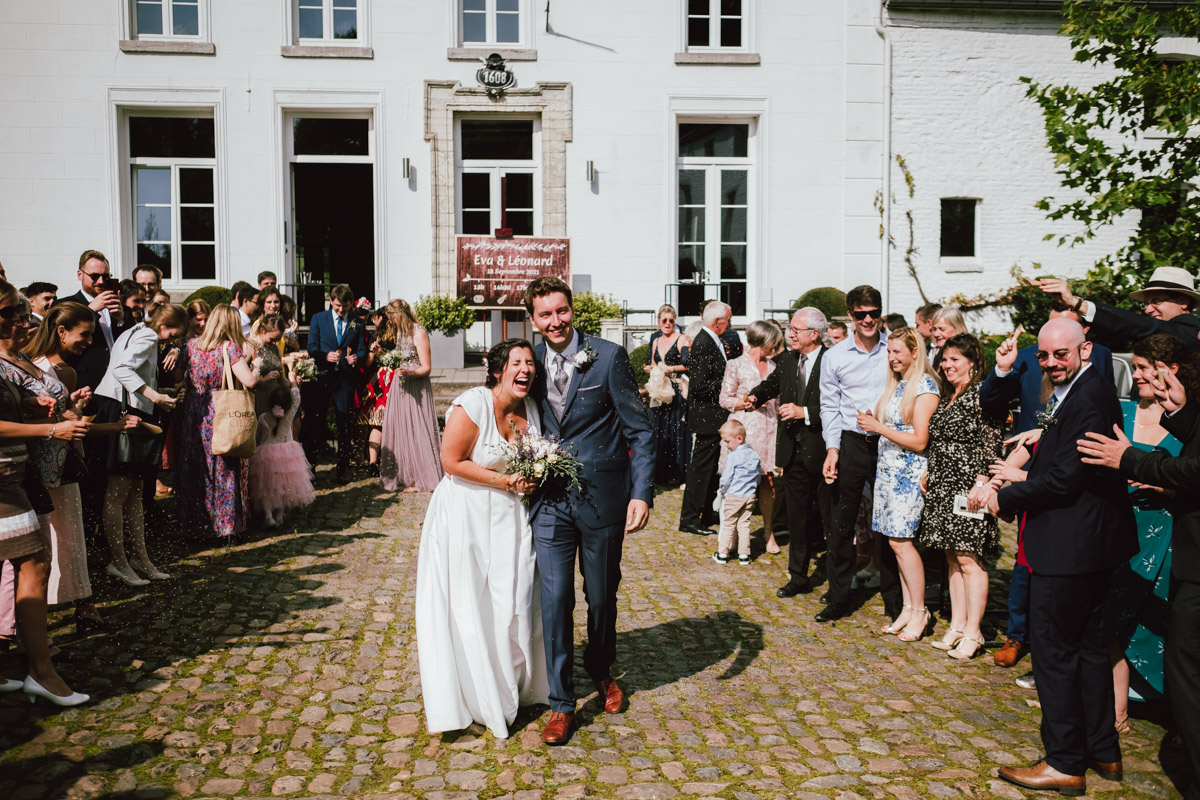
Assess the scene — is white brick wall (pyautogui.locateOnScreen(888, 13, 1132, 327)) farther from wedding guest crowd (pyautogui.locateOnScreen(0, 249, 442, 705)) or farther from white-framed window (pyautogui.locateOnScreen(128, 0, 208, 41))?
white-framed window (pyautogui.locateOnScreen(128, 0, 208, 41))

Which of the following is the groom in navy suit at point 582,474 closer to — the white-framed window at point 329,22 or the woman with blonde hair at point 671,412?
the woman with blonde hair at point 671,412

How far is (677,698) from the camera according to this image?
16.9 feet

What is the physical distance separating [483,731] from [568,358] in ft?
6.03

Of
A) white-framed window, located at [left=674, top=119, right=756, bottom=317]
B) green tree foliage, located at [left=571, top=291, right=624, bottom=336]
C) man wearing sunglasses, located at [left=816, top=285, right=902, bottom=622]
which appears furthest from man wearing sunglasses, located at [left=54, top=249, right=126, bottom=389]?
white-framed window, located at [left=674, top=119, right=756, bottom=317]

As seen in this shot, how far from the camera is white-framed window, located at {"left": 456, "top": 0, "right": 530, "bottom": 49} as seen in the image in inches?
598

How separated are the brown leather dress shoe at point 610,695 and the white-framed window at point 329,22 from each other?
1277 centimetres

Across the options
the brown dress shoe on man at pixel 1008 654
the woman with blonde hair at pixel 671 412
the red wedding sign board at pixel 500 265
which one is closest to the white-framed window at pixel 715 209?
the red wedding sign board at pixel 500 265

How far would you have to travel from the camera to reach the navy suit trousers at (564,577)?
4.66 m

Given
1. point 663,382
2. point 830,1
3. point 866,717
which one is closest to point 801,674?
point 866,717

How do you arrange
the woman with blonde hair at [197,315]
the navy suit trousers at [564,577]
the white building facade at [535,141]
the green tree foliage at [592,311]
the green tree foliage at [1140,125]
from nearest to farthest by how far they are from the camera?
the navy suit trousers at [564,577]
the woman with blonde hair at [197,315]
the green tree foliage at [1140,125]
the white building facade at [535,141]
the green tree foliage at [592,311]

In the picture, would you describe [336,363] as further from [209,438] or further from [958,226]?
[958,226]

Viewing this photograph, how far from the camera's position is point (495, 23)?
50.1 feet

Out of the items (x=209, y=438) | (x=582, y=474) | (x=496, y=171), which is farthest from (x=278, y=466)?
(x=496, y=171)

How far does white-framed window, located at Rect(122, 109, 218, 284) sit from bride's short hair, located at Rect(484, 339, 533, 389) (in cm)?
1197
